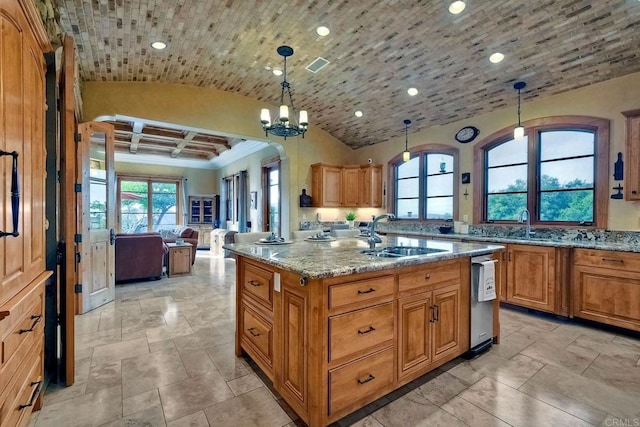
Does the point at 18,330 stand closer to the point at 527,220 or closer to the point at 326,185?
the point at 527,220

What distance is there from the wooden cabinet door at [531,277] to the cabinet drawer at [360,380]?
2.79 metres

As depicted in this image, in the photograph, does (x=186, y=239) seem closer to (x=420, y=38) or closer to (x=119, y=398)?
(x=119, y=398)

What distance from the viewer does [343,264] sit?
6.29ft

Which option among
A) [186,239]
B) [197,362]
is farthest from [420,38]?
[186,239]

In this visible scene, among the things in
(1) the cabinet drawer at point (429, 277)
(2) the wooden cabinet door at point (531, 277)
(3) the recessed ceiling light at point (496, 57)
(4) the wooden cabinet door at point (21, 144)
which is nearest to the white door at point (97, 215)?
(4) the wooden cabinet door at point (21, 144)

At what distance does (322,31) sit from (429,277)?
314 centimetres

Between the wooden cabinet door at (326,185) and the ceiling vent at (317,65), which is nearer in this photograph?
the ceiling vent at (317,65)

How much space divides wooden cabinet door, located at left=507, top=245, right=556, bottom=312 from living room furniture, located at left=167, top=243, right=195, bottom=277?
Result: 557 centimetres

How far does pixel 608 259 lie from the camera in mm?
3295

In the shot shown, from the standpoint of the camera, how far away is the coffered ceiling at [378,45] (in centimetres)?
320

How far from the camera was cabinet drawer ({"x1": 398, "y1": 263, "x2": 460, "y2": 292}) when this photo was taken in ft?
7.10

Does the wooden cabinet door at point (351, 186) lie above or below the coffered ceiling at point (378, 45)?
below

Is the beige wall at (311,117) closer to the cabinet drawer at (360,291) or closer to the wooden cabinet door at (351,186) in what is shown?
the wooden cabinet door at (351,186)

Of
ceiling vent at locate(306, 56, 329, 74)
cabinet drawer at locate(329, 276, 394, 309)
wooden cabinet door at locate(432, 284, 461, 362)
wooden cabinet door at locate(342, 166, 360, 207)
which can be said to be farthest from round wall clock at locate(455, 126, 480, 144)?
cabinet drawer at locate(329, 276, 394, 309)
